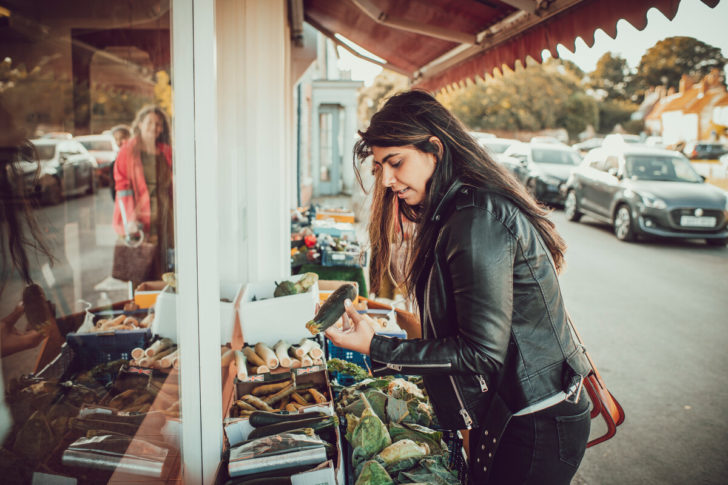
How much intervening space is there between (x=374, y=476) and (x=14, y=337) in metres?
2.12

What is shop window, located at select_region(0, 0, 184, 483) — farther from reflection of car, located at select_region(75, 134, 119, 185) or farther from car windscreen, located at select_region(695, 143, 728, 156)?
car windscreen, located at select_region(695, 143, 728, 156)

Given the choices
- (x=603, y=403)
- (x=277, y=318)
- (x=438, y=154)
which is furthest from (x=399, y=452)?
(x=277, y=318)

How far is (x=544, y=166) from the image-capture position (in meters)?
15.8

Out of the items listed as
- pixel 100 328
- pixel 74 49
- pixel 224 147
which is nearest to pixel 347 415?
pixel 100 328

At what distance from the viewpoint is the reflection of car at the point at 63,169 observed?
10719 millimetres

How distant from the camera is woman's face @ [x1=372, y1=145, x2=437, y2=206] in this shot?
5.30 feet

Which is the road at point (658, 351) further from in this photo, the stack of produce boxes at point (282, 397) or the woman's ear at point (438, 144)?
the woman's ear at point (438, 144)

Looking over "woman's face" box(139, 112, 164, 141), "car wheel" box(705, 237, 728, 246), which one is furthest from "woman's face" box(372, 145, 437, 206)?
"car wheel" box(705, 237, 728, 246)

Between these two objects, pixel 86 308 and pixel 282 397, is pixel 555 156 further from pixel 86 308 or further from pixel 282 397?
pixel 282 397

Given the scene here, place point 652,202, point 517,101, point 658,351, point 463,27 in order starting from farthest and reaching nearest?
point 517,101 → point 652,202 → point 658,351 → point 463,27

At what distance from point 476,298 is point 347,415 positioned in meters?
1.20

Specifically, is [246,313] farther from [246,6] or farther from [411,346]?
[246,6]

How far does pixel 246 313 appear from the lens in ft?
10.2

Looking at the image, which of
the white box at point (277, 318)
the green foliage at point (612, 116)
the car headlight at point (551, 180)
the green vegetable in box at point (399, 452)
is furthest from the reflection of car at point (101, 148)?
the green foliage at point (612, 116)
